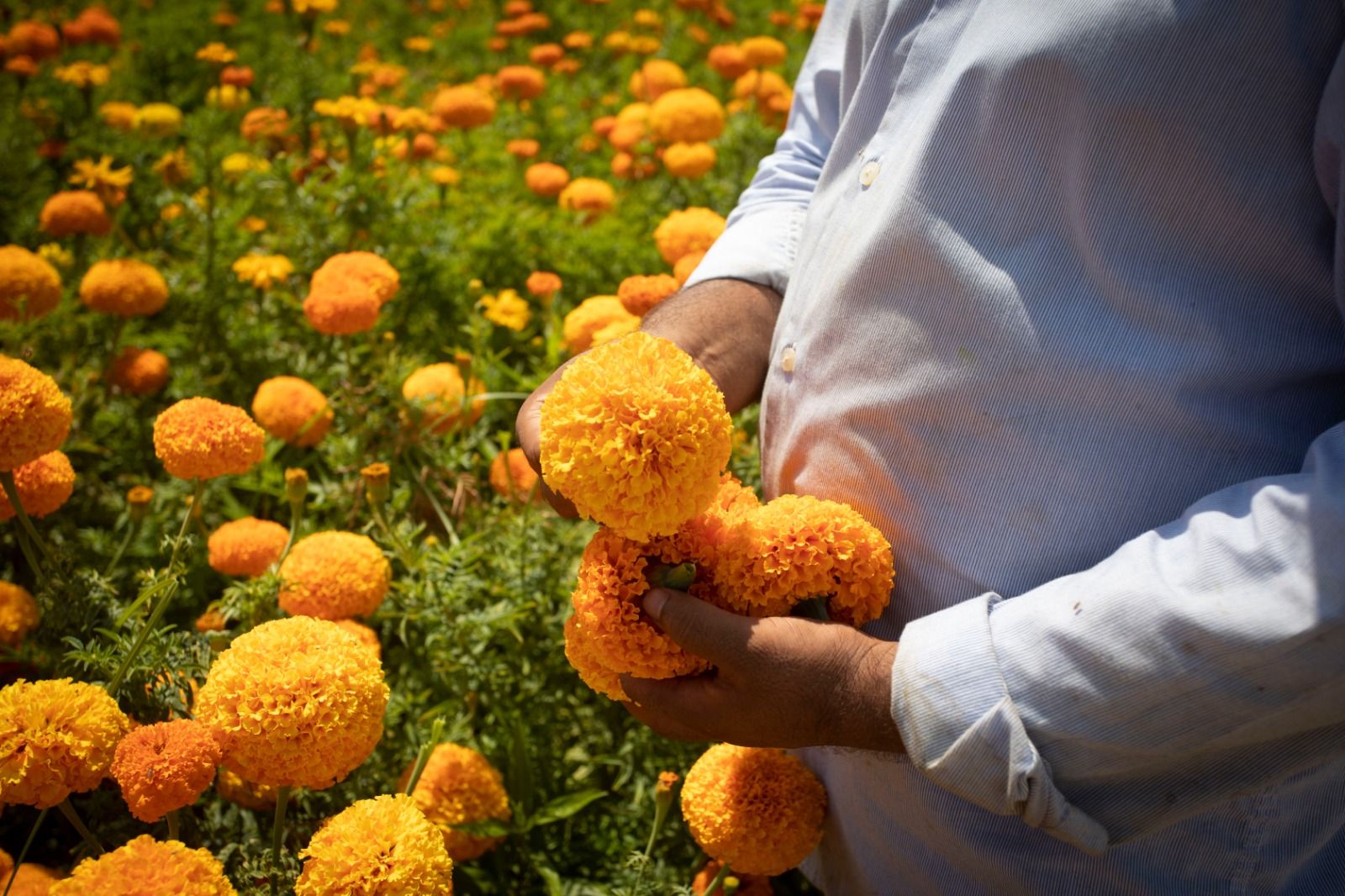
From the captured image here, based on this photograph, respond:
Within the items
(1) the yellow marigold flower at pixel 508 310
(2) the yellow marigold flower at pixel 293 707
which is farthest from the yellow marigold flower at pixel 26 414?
(1) the yellow marigold flower at pixel 508 310

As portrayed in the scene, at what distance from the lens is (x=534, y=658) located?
208cm

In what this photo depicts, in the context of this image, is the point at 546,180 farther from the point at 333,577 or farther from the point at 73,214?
the point at 333,577

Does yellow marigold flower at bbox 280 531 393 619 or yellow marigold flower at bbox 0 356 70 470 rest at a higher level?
yellow marigold flower at bbox 0 356 70 470

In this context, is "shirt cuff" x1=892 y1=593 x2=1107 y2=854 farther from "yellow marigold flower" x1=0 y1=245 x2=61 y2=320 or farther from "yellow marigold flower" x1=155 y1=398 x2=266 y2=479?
"yellow marigold flower" x1=0 y1=245 x2=61 y2=320

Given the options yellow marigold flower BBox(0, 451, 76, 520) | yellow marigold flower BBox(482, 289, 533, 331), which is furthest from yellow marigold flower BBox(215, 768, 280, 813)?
yellow marigold flower BBox(482, 289, 533, 331)

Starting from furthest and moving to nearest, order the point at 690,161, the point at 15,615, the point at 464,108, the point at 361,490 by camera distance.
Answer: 1. the point at 464,108
2. the point at 690,161
3. the point at 361,490
4. the point at 15,615

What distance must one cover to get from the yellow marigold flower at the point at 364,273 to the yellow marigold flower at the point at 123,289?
1.61 feet

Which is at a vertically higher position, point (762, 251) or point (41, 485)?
point (762, 251)

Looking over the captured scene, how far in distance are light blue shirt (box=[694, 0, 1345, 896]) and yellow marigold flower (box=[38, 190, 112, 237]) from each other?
227cm

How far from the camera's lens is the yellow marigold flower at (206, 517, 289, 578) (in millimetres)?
1835

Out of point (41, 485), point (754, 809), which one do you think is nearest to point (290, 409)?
point (41, 485)

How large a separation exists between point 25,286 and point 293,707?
1632 millimetres

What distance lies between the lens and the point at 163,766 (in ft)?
3.99

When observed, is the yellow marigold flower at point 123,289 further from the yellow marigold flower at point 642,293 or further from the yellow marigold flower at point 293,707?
the yellow marigold flower at point 293,707
